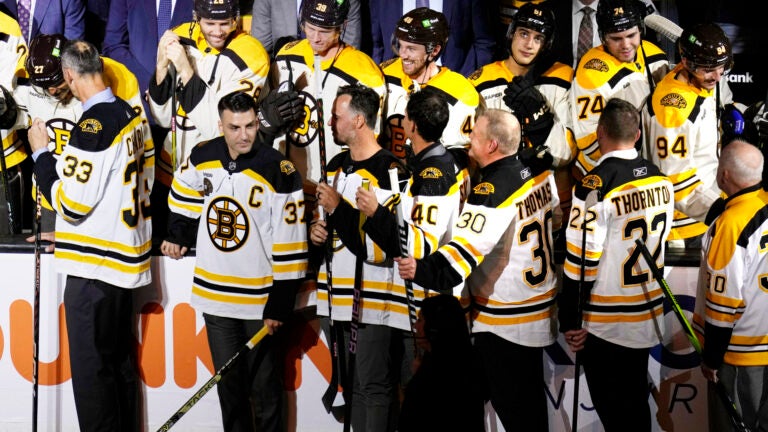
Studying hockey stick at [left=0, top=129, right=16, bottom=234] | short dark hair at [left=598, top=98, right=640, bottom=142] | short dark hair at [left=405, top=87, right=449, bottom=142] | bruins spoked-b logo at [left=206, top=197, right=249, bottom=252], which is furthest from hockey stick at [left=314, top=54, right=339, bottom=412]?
hockey stick at [left=0, top=129, right=16, bottom=234]

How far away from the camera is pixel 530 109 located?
6332 mm

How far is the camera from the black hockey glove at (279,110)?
6.12 meters

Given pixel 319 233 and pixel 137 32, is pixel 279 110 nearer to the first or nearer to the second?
pixel 319 233

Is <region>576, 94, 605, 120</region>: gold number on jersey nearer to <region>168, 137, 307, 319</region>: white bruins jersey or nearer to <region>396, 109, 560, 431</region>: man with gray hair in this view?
<region>396, 109, 560, 431</region>: man with gray hair

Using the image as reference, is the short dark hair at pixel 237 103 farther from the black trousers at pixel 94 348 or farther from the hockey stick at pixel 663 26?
the hockey stick at pixel 663 26

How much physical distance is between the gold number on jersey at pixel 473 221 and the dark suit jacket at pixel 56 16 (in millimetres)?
3393

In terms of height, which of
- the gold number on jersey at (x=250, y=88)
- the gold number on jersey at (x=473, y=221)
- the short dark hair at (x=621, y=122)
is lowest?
the gold number on jersey at (x=473, y=221)

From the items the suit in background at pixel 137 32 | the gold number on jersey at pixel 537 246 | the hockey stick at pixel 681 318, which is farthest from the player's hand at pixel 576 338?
the suit in background at pixel 137 32

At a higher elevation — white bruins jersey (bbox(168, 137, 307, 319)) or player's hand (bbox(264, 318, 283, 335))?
white bruins jersey (bbox(168, 137, 307, 319))

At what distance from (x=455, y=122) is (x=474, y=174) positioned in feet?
1.05

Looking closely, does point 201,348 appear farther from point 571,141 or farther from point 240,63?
point 571,141

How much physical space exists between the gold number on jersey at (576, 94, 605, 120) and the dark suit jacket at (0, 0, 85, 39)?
339cm

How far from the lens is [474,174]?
6383 mm

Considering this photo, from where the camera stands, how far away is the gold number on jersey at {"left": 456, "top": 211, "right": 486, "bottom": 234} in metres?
5.35
